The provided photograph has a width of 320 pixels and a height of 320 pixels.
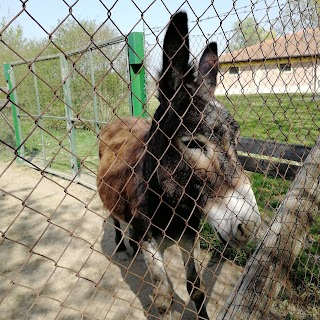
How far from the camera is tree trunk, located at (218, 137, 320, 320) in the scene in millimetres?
1662

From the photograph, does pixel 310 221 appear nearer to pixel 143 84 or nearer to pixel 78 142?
pixel 143 84

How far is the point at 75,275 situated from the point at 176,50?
75.0 inches

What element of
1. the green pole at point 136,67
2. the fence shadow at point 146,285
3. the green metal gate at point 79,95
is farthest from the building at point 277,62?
the fence shadow at point 146,285

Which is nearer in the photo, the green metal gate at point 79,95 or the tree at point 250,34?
the tree at point 250,34

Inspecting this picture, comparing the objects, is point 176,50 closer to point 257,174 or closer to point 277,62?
point 277,62

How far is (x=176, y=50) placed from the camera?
4.96 feet

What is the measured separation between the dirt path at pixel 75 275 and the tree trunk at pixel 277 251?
1.20 ft

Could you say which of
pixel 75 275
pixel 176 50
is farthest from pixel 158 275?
pixel 176 50

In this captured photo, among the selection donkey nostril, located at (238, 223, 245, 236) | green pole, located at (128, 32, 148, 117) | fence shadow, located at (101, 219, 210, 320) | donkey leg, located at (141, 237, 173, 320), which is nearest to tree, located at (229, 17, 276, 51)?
donkey nostril, located at (238, 223, 245, 236)

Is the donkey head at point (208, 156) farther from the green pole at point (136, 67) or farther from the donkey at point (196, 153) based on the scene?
the green pole at point (136, 67)

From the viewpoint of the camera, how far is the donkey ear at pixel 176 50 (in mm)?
1380

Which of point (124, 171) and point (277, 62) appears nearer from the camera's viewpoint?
point (277, 62)

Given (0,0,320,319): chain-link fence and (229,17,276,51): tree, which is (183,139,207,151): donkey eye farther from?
(229,17,276,51): tree

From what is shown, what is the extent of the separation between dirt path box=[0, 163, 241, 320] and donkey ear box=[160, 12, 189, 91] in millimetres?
945
